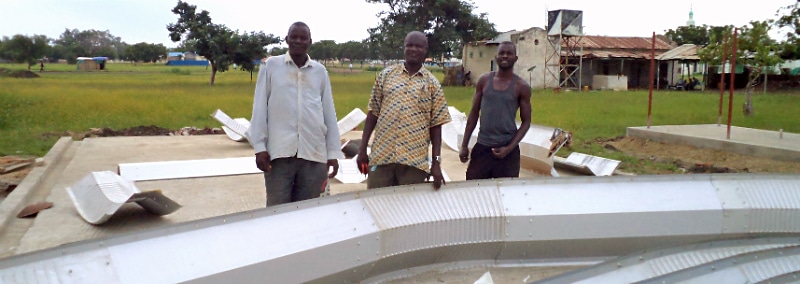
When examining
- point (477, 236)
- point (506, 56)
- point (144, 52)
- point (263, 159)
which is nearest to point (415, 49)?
point (506, 56)

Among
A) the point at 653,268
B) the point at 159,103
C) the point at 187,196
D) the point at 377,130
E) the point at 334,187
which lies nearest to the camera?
the point at 653,268

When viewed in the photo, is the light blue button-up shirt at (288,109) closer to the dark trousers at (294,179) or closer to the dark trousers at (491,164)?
the dark trousers at (294,179)

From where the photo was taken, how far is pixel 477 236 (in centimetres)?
415

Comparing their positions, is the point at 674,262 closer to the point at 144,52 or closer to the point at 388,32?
the point at 388,32

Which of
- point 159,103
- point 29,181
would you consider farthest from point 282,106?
point 159,103

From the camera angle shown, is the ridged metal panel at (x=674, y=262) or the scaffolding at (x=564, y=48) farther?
the scaffolding at (x=564, y=48)

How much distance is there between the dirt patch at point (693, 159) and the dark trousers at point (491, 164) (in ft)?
14.4

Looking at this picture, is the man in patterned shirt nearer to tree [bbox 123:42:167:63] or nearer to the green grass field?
the green grass field

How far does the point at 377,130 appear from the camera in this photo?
400 centimetres

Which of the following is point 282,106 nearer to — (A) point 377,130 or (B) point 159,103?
(A) point 377,130

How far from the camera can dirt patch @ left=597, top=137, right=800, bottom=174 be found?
851 centimetres

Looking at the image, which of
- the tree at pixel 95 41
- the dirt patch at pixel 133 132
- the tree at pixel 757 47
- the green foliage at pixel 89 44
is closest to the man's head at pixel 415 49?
the dirt patch at pixel 133 132

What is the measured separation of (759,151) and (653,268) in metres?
6.65

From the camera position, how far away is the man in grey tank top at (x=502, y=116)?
4.51m
